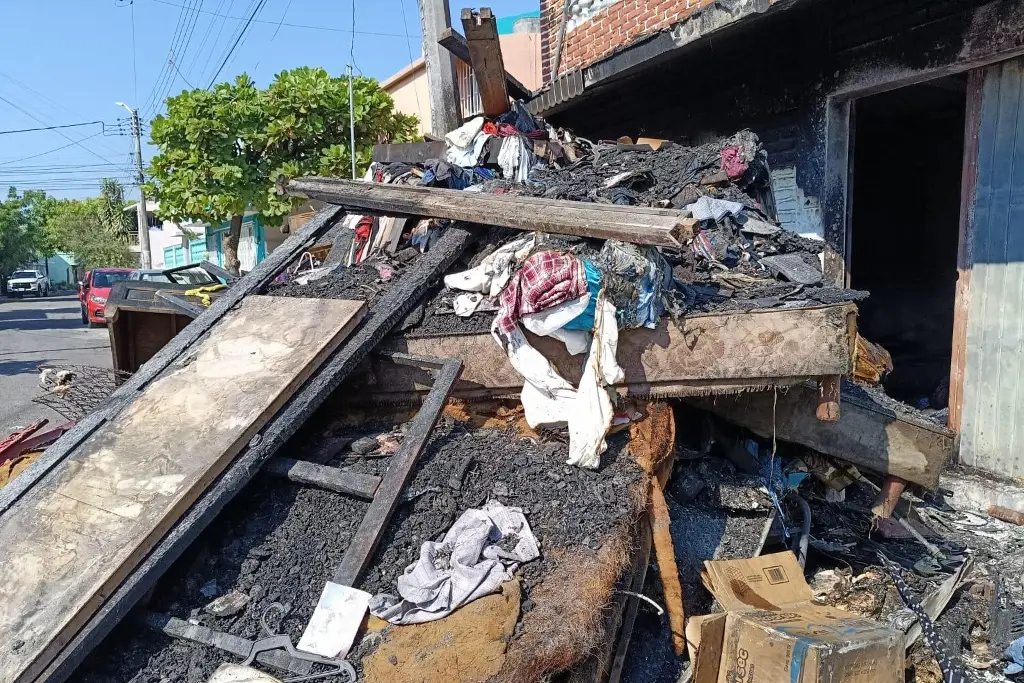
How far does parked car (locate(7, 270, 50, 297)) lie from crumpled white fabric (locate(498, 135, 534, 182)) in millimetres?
36766

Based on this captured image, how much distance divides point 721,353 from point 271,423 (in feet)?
6.45

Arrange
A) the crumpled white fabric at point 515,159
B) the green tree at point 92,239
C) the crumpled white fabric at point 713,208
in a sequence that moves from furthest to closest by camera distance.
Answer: the green tree at point 92,239 → the crumpled white fabric at point 515,159 → the crumpled white fabric at point 713,208

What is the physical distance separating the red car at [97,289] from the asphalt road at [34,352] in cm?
43

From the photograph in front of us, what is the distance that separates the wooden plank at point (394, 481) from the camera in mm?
2535

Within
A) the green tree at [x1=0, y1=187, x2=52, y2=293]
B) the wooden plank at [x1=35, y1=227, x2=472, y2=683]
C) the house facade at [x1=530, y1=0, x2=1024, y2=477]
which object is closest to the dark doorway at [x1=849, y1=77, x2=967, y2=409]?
the house facade at [x1=530, y1=0, x2=1024, y2=477]

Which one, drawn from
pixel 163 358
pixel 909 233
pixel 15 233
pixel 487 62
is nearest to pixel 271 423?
pixel 163 358

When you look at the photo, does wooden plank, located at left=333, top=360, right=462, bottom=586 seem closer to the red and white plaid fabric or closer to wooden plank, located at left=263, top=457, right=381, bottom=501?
wooden plank, located at left=263, top=457, right=381, bottom=501

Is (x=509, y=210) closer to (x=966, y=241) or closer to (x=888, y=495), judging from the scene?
(x=888, y=495)

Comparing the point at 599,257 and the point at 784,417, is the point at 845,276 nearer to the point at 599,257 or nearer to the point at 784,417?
the point at 784,417

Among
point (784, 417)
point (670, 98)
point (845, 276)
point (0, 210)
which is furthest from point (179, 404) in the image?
point (0, 210)

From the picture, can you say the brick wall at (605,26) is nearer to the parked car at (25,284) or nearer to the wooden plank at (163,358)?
the wooden plank at (163,358)

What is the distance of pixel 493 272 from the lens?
11.1ft

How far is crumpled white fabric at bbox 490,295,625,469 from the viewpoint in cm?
292

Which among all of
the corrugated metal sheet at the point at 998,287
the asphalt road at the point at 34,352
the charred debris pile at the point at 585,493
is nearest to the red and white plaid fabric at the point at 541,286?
the charred debris pile at the point at 585,493
